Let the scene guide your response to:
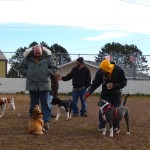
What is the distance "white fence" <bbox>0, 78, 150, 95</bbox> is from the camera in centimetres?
3020

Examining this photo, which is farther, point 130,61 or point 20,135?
point 130,61

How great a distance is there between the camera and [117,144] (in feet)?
28.2

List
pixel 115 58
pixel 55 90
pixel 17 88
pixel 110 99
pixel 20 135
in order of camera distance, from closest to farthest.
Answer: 1. pixel 20 135
2. pixel 110 99
3. pixel 55 90
4. pixel 17 88
5. pixel 115 58

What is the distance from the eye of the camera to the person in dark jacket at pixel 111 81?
9859mm

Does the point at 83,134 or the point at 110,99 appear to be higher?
the point at 110,99

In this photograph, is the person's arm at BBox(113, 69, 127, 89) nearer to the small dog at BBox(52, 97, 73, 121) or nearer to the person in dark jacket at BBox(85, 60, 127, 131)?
the person in dark jacket at BBox(85, 60, 127, 131)

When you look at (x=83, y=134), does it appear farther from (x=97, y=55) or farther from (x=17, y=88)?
(x=97, y=55)

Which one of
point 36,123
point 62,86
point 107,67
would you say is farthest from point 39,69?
point 62,86

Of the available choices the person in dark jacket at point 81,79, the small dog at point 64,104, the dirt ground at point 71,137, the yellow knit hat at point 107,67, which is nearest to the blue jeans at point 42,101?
the dirt ground at point 71,137

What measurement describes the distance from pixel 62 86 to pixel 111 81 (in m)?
20.2

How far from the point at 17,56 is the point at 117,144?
23.3m

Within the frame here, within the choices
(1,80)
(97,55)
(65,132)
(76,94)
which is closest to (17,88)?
(1,80)

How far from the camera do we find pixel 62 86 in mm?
30156

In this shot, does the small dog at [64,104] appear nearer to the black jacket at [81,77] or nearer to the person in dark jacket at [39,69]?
the black jacket at [81,77]
